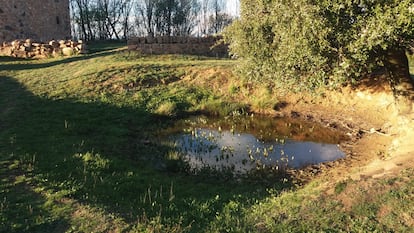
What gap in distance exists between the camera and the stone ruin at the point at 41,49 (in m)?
26.7

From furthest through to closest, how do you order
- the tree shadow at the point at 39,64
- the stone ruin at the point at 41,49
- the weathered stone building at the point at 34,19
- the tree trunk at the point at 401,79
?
the weathered stone building at the point at 34,19 < the stone ruin at the point at 41,49 < the tree shadow at the point at 39,64 < the tree trunk at the point at 401,79

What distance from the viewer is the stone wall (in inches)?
1055

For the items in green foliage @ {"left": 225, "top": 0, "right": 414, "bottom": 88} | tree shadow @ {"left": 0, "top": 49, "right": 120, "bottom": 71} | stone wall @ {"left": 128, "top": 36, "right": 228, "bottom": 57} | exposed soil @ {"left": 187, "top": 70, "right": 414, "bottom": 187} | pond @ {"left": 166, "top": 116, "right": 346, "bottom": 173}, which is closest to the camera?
green foliage @ {"left": 225, "top": 0, "right": 414, "bottom": 88}

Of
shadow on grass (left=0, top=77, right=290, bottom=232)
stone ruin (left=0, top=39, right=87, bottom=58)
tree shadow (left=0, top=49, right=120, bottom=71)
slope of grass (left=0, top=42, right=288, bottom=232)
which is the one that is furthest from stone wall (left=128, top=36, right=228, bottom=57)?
shadow on grass (left=0, top=77, right=290, bottom=232)

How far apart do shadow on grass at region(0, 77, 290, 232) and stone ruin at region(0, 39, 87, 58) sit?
11.6 m

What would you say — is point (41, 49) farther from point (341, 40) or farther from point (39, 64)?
point (341, 40)

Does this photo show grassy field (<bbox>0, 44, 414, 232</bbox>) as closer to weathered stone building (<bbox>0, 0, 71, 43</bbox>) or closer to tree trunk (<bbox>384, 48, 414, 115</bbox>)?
tree trunk (<bbox>384, 48, 414, 115</bbox>)

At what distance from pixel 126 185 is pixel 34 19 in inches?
1085

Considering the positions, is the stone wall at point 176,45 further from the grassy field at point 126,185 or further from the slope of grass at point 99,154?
the grassy field at point 126,185

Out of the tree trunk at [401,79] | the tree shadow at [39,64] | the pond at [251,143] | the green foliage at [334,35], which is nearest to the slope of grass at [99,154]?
the tree shadow at [39,64]

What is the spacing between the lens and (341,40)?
1071 cm

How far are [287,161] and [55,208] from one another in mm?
7383

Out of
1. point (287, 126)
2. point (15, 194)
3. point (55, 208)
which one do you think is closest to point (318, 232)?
point (55, 208)

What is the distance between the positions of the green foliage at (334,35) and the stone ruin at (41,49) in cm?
1805
